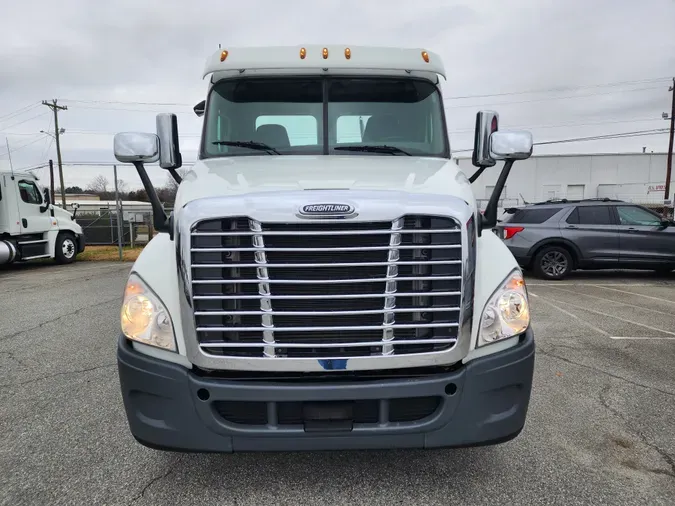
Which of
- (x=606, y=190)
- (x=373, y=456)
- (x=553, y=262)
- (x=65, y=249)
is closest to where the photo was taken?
(x=373, y=456)

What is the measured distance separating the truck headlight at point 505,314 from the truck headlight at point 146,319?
5.17 ft

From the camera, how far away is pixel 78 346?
5559mm

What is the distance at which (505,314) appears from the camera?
2.47m

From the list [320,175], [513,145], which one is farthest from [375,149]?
[513,145]

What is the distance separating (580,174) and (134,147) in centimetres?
3988

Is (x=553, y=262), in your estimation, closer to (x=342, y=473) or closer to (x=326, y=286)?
(x=342, y=473)

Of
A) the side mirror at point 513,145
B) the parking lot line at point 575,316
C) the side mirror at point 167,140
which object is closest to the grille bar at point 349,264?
the side mirror at point 513,145

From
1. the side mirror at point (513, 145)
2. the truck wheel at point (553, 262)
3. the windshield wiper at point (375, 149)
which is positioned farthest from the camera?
the truck wheel at point (553, 262)

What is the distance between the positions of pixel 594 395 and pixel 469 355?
233 cm

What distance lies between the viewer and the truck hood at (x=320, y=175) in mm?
2504

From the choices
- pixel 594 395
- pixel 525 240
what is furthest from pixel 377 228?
pixel 525 240

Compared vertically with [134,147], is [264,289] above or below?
below

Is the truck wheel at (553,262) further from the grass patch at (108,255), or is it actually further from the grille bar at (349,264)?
the grass patch at (108,255)

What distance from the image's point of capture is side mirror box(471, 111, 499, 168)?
11.7 ft
